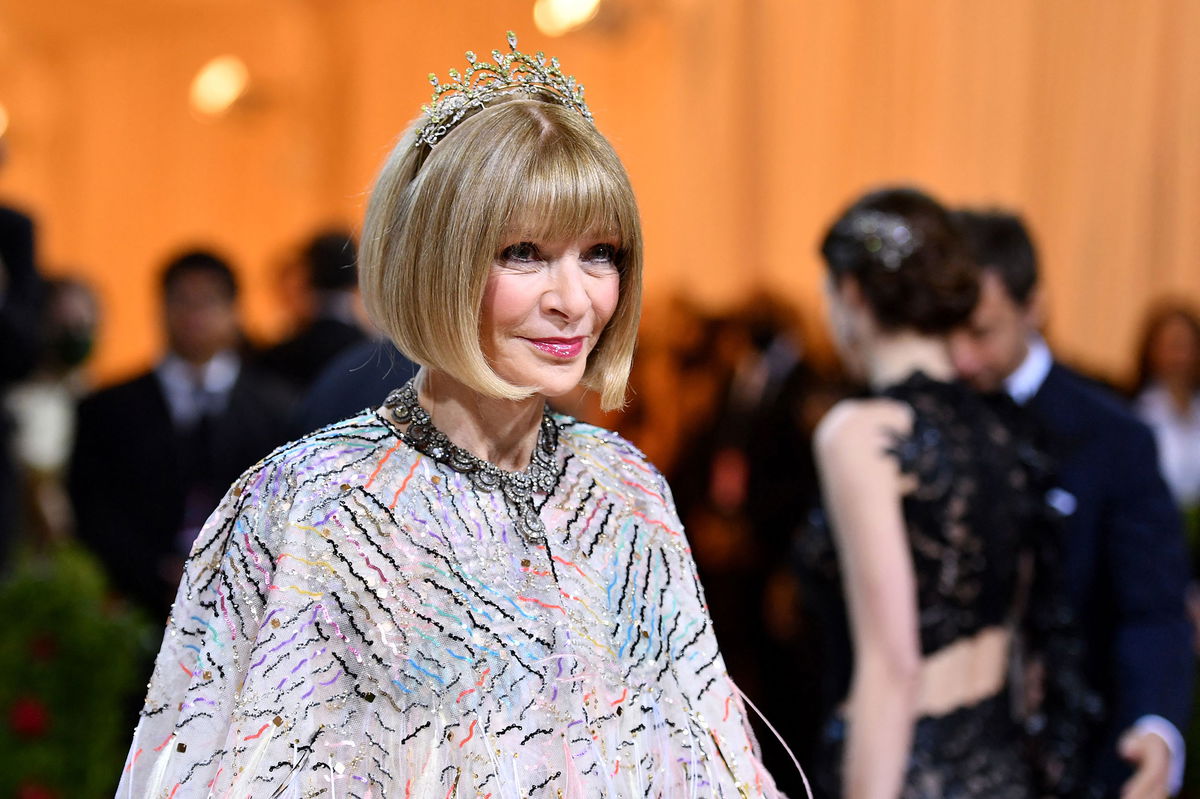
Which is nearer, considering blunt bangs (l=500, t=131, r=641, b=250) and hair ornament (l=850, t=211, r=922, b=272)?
blunt bangs (l=500, t=131, r=641, b=250)

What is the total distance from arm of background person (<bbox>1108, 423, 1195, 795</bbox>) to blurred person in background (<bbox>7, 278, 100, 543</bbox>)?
5007 millimetres

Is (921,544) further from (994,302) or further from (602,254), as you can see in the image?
(602,254)

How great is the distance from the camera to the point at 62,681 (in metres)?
3.72

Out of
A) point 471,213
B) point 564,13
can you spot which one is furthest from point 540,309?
point 564,13

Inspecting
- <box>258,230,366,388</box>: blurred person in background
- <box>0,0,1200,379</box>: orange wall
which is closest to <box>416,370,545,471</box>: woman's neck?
<box>258,230,366,388</box>: blurred person in background

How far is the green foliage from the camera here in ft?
12.0

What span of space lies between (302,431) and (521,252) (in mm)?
1397

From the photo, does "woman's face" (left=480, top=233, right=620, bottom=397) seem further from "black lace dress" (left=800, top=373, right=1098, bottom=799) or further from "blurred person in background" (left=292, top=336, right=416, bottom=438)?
"black lace dress" (left=800, top=373, right=1098, bottom=799)

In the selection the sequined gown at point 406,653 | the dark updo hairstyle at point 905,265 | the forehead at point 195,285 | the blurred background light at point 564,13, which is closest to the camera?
the sequined gown at point 406,653

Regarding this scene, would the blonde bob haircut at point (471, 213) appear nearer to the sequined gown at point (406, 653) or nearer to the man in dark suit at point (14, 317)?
the sequined gown at point (406, 653)

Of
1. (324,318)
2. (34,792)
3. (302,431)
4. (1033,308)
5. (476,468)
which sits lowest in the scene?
(34,792)

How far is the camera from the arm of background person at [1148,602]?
2688 millimetres

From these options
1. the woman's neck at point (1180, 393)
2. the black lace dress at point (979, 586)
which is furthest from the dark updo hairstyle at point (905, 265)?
the woman's neck at point (1180, 393)

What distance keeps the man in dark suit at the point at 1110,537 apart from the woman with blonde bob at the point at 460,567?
1.29 m
